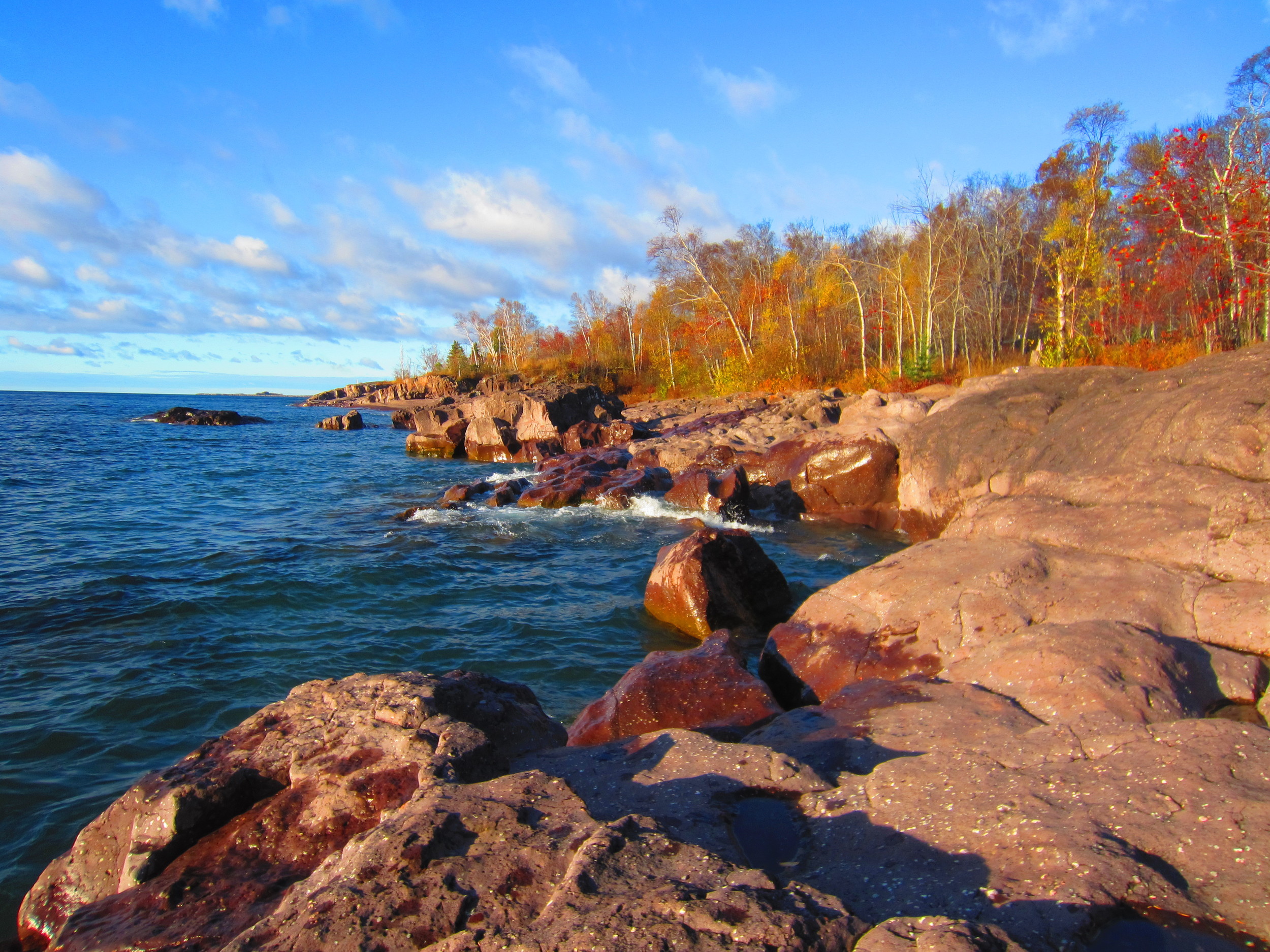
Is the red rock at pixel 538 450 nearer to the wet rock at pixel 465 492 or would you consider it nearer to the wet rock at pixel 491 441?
the wet rock at pixel 491 441

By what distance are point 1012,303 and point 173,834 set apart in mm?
48881

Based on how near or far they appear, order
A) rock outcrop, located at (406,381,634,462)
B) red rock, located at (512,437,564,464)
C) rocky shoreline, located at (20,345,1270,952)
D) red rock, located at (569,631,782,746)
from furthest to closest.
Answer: rock outcrop, located at (406,381,634,462), red rock, located at (512,437,564,464), red rock, located at (569,631,782,746), rocky shoreline, located at (20,345,1270,952)

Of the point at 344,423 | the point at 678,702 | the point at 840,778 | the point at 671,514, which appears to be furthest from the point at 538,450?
the point at 344,423

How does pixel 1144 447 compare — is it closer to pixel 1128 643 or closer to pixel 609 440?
pixel 1128 643

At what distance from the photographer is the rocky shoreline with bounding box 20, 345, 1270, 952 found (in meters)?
2.09

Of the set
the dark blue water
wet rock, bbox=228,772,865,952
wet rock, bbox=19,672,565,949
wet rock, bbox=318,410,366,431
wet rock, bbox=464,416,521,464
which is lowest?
the dark blue water

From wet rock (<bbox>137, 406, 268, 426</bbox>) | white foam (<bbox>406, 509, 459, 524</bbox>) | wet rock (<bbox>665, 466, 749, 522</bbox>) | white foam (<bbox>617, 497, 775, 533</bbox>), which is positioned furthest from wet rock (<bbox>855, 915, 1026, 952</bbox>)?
wet rock (<bbox>137, 406, 268, 426</bbox>)

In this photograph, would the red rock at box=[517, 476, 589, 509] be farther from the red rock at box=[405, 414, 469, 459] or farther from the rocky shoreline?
the red rock at box=[405, 414, 469, 459]

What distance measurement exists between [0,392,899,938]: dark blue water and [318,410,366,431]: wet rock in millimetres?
30136

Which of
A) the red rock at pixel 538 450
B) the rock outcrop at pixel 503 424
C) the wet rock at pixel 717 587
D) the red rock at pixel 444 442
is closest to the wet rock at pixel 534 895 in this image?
the wet rock at pixel 717 587

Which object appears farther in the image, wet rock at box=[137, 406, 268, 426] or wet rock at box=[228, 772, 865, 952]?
wet rock at box=[137, 406, 268, 426]

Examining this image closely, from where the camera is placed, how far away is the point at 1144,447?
25.8 ft

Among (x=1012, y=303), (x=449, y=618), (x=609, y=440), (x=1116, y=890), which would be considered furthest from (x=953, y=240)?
(x=1116, y=890)

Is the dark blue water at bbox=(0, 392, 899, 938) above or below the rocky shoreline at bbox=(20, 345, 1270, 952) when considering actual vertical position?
below
